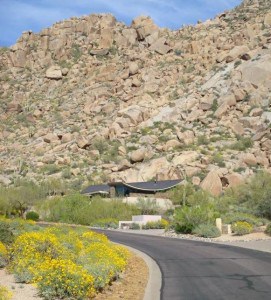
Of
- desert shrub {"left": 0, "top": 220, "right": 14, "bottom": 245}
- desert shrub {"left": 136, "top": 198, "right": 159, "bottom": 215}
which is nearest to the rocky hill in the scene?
desert shrub {"left": 136, "top": 198, "right": 159, "bottom": 215}

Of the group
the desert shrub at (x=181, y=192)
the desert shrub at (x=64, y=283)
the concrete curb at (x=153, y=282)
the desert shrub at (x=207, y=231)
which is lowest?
the concrete curb at (x=153, y=282)

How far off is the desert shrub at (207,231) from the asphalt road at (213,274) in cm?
995

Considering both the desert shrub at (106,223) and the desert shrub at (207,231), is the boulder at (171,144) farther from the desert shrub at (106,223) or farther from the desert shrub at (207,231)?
the desert shrub at (207,231)

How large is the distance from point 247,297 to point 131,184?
173ft

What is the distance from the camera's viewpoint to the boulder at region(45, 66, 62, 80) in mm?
99500

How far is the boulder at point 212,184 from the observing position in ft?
190

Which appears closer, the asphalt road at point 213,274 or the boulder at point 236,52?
the asphalt road at point 213,274

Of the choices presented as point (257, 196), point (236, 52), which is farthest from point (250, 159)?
point (236, 52)

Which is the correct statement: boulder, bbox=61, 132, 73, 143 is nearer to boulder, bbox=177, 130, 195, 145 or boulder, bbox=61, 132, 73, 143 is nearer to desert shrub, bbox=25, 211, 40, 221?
boulder, bbox=177, 130, 195, 145

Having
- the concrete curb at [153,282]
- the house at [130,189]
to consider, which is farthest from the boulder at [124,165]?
the concrete curb at [153,282]

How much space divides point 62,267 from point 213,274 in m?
6.19

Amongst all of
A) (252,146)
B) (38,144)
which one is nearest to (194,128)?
(252,146)

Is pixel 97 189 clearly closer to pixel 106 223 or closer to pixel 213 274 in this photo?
pixel 106 223

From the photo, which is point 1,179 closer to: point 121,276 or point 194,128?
point 194,128
